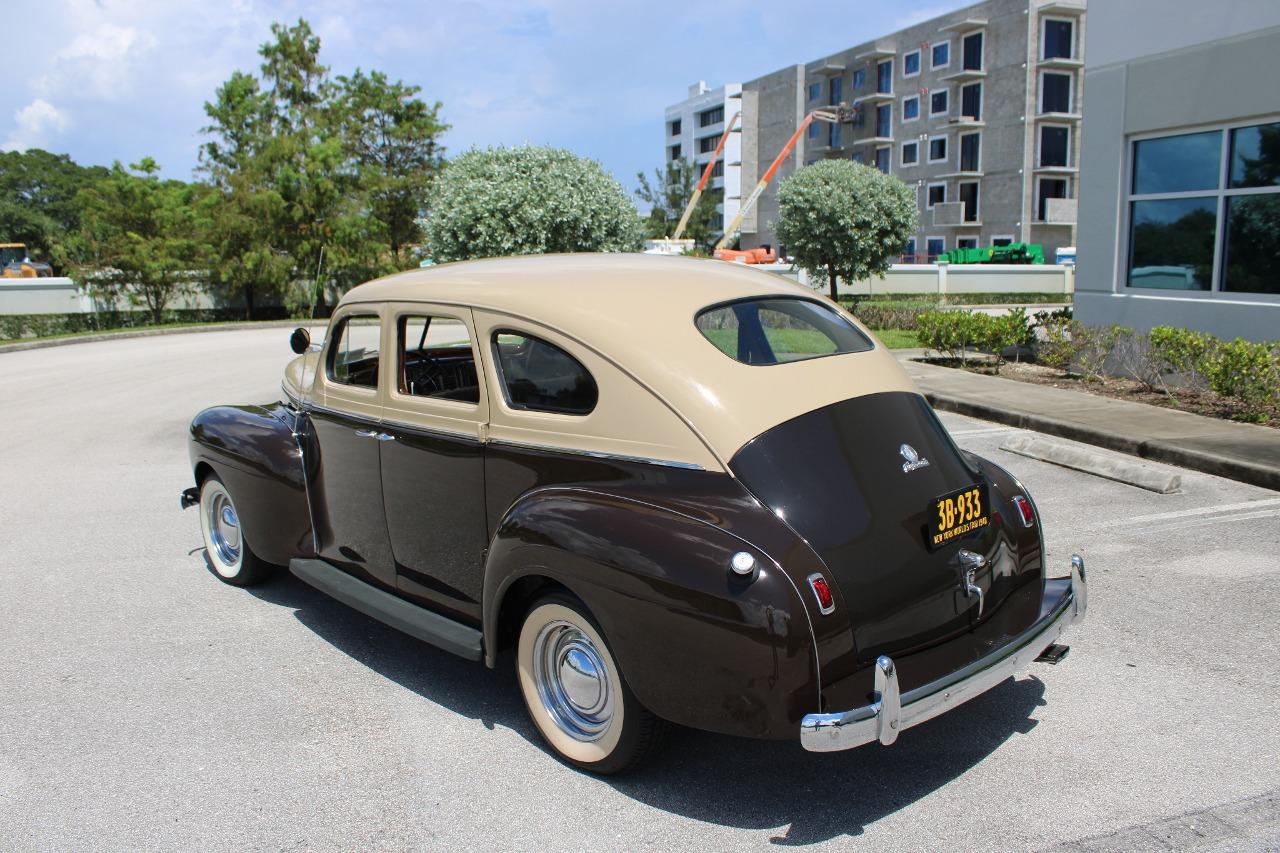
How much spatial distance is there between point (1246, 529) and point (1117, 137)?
806 centimetres

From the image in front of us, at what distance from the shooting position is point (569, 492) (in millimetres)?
3488

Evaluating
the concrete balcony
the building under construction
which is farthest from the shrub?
the concrete balcony

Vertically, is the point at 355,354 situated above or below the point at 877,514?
above

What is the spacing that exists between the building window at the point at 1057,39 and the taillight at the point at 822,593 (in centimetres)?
5745

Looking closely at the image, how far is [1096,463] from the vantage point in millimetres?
7797

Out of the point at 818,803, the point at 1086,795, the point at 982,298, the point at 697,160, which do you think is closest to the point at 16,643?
the point at 818,803

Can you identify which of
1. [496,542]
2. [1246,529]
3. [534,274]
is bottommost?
[1246,529]

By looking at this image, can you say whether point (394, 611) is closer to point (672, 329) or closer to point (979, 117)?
point (672, 329)

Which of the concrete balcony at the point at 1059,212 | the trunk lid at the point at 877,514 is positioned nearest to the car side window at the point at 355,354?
the trunk lid at the point at 877,514

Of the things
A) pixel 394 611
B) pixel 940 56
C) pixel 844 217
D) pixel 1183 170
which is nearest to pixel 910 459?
pixel 394 611

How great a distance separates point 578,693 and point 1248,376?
8.62 metres

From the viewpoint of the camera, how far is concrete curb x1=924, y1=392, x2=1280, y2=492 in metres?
7.44

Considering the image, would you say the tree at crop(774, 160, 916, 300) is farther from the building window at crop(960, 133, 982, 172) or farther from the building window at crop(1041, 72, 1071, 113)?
the building window at crop(960, 133, 982, 172)

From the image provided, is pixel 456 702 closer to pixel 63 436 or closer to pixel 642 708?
pixel 642 708
